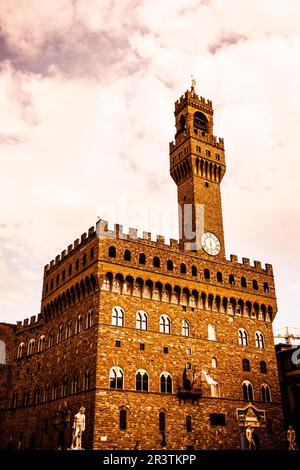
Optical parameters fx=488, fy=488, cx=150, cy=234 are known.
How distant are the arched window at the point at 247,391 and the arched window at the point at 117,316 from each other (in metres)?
13.2

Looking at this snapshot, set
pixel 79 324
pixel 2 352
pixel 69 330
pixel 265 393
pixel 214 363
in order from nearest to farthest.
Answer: pixel 79 324 < pixel 214 363 < pixel 69 330 < pixel 265 393 < pixel 2 352

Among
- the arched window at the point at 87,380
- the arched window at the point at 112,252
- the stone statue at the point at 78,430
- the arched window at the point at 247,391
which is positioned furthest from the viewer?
the arched window at the point at 247,391

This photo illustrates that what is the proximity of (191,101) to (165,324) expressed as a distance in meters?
25.1

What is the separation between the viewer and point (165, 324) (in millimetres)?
40781

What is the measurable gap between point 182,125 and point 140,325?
944 inches

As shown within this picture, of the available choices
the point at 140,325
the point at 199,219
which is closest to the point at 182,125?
the point at 199,219

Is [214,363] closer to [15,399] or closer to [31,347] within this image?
[31,347]

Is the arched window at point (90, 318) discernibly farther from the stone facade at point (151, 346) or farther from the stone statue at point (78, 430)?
the stone statue at point (78, 430)

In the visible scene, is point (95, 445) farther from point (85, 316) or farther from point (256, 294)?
point (256, 294)

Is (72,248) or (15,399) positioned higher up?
(72,248)

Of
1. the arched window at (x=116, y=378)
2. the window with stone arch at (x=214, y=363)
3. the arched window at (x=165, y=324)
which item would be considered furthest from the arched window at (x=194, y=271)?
the arched window at (x=116, y=378)

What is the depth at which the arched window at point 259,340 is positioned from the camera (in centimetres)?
4600

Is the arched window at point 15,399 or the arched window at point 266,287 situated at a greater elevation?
the arched window at point 266,287

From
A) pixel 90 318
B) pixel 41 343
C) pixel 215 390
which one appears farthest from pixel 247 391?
pixel 41 343
